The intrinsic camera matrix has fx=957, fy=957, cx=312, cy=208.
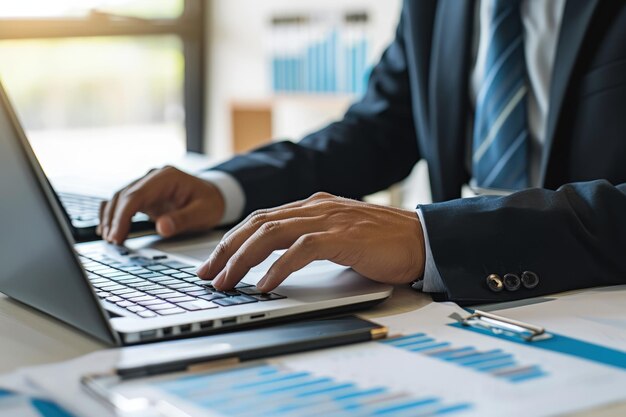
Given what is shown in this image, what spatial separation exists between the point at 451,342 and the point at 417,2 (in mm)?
1059

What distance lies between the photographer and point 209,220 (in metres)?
1.40

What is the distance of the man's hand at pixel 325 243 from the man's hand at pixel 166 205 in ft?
1.10

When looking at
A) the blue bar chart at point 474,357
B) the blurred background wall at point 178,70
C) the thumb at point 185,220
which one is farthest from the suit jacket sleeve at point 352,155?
the blurred background wall at point 178,70

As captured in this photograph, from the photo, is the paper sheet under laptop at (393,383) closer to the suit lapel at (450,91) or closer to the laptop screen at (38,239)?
the laptop screen at (38,239)

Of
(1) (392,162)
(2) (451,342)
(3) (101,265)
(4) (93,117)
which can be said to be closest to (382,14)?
(4) (93,117)

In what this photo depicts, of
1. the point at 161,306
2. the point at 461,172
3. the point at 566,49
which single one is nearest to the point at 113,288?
the point at 161,306

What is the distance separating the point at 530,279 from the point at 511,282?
24mm

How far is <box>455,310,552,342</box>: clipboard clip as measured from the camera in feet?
2.78

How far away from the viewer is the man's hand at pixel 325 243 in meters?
0.94

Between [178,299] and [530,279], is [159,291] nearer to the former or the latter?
[178,299]

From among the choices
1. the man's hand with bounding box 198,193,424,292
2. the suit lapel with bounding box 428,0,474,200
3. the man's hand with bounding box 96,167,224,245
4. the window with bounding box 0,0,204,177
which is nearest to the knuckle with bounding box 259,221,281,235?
the man's hand with bounding box 198,193,424,292

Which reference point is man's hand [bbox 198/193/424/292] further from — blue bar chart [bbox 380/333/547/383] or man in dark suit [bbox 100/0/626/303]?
blue bar chart [bbox 380/333/547/383]

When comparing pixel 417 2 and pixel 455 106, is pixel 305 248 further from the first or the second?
pixel 417 2

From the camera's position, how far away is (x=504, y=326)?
87 centimetres
